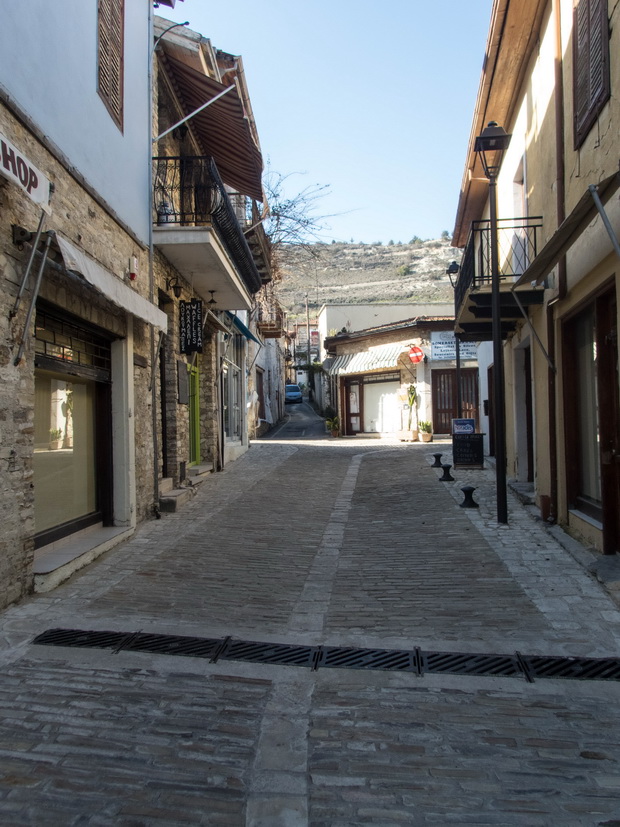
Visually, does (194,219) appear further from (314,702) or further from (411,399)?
(411,399)

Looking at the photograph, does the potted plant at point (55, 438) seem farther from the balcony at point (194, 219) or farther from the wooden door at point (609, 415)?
the wooden door at point (609, 415)

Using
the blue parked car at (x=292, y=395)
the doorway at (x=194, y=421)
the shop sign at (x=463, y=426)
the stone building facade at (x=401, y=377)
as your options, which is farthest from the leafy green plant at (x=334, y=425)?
the blue parked car at (x=292, y=395)

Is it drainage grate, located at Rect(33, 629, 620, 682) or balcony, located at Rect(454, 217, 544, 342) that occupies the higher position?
balcony, located at Rect(454, 217, 544, 342)

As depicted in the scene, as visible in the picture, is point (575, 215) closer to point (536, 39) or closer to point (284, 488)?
point (536, 39)

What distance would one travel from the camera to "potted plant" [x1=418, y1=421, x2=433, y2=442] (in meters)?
21.2

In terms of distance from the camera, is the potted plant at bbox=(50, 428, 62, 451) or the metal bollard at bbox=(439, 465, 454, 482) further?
the metal bollard at bbox=(439, 465, 454, 482)

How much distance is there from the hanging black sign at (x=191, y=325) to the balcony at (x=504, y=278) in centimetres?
457

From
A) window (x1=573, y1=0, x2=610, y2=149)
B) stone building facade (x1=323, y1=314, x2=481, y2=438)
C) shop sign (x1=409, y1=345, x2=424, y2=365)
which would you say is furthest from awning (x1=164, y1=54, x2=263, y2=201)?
stone building facade (x1=323, y1=314, x2=481, y2=438)

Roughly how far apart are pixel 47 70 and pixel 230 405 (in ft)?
36.3

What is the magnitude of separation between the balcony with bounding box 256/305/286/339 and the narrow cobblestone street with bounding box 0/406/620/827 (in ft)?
54.0

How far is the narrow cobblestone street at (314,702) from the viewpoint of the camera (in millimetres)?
2459

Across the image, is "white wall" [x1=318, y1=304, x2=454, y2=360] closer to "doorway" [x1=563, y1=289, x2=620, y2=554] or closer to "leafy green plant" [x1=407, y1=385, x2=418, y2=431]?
"leafy green plant" [x1=407, y1=385, x2=418, y2=431]

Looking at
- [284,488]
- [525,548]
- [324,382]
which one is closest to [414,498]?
[284,488]

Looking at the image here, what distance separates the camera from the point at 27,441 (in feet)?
16.4
